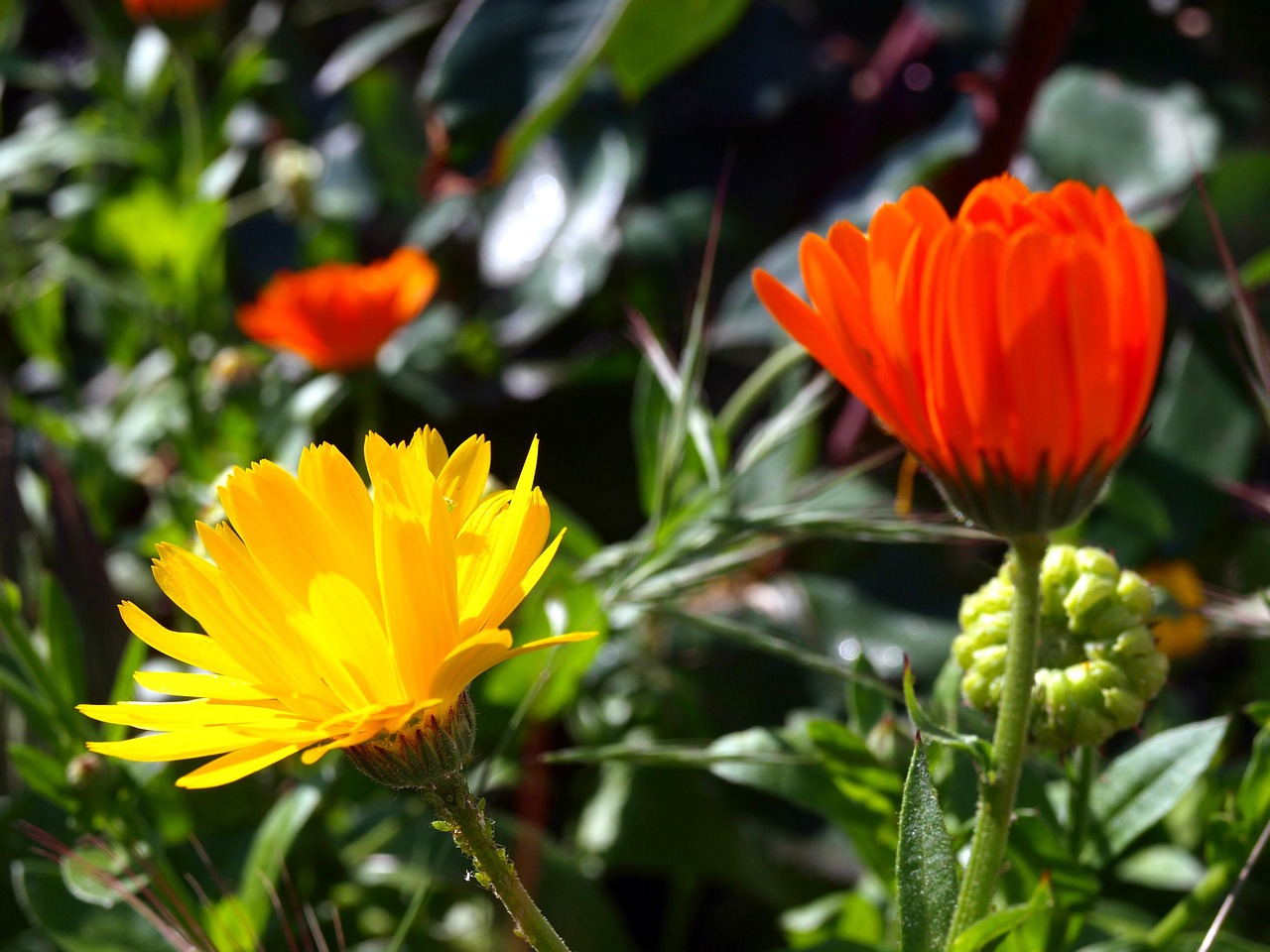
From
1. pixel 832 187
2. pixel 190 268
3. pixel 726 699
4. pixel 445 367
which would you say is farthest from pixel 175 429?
pixel 832 187

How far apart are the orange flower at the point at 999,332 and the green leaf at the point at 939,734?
4cm

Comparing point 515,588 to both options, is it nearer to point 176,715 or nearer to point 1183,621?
point 176,715

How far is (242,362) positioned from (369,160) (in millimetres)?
303

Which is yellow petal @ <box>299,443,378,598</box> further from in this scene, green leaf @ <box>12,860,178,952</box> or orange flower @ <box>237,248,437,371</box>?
orange flower @ <box>237,248,437,371</box>

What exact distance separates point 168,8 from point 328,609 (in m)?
0.83

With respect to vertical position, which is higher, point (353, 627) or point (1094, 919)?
point (353, 627)

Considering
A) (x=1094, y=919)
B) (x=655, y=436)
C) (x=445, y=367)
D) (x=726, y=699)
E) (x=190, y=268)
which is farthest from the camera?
(x=445, y=367)

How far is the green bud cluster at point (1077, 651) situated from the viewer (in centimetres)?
36

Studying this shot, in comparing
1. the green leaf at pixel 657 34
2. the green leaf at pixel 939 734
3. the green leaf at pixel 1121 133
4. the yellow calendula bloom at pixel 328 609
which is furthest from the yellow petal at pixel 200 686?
the green leaf at pixel 1121 133

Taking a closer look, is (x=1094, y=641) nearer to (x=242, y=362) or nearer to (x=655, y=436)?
(x=655, y=436)

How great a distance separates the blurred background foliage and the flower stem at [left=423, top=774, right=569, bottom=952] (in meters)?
0.10

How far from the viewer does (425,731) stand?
0.95 ft

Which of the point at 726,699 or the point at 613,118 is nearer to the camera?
the point at 726,699

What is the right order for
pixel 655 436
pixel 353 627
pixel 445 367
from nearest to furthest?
pixel 353 627, pixel 655 436, pixel 445 367
